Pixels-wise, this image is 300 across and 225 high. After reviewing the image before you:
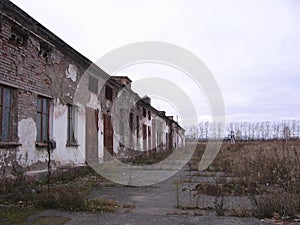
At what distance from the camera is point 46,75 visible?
32.5 ft

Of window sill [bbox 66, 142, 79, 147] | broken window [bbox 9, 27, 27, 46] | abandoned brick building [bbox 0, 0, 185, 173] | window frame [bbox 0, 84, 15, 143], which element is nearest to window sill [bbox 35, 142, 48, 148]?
abandoned brick building [bbox 0, 0, 185, 173]

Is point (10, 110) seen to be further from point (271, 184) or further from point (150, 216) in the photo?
point (271, 184)

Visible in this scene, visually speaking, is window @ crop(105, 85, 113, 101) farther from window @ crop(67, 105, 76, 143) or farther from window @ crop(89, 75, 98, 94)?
window @ crop(67, 105, 76, 143)

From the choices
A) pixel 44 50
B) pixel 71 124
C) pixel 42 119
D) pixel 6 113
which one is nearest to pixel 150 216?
pixel 6 113

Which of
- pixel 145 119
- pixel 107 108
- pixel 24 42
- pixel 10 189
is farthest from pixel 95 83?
pixel 145 119

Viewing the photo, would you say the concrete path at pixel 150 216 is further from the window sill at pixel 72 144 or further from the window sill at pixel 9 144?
the window sill at pixel 72 144

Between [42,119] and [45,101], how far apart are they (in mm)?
577

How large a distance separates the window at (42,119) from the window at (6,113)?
53.2 inches

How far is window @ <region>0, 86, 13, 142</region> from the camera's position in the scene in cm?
781

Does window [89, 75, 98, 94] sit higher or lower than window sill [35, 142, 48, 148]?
higher

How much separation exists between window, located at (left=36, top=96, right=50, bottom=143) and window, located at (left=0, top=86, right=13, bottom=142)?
4.44 ft

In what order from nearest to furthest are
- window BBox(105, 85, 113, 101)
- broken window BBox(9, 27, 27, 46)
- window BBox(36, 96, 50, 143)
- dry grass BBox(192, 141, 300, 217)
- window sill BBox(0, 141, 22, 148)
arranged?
dry grass BBox(192, 141, 300, 217)
window sill BBox(0, 141, 22, 148)
broken window BBox(9, 27, 27, 46)
window BBox(36, 96, 50, 143)
window BBox(105, 85, 113, 101)

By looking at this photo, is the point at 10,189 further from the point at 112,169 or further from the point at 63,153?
the point at 112,169

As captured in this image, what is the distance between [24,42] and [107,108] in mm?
7674
